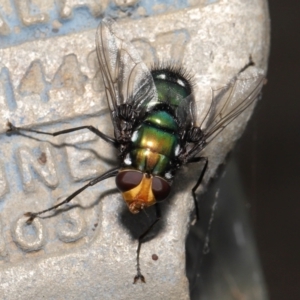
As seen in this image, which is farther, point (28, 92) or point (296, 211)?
point (296, 211)

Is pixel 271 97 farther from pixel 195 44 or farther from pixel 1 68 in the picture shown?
pixel 1 68

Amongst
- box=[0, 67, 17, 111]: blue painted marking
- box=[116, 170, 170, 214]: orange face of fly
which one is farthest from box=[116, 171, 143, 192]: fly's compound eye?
box=[0, 67, 17, 111]: blue painted marking

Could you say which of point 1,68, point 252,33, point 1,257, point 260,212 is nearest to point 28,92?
point 1,68

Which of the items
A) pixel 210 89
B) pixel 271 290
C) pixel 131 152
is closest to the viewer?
pixel 131 152

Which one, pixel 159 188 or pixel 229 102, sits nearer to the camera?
Result: pixel 159 188

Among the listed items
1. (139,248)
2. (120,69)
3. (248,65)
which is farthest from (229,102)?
(139,248)

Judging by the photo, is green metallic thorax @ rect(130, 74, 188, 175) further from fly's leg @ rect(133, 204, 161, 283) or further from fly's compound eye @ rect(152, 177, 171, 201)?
fly's leg @ rect(133, 204, 161, 283)

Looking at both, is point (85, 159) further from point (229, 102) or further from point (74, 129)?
point (229, 102)
